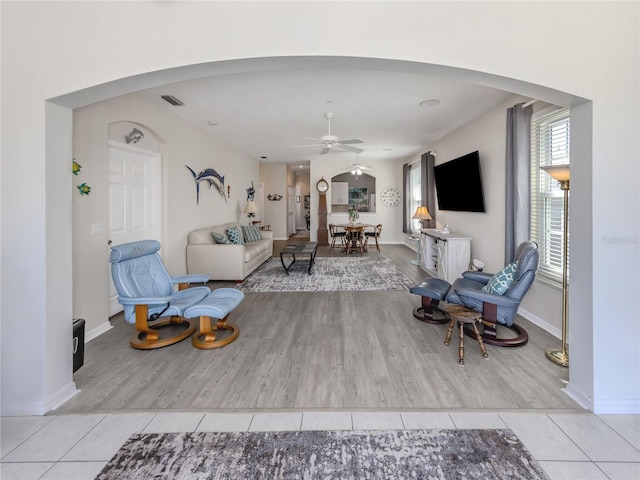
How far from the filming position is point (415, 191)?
28.3ft

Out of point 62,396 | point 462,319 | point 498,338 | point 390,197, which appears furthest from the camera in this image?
point 390,197

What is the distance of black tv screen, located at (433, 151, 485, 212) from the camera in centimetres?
469

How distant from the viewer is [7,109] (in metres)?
1.99

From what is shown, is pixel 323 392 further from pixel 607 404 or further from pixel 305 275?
pixel 305 275

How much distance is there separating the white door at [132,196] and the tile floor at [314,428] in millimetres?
2128

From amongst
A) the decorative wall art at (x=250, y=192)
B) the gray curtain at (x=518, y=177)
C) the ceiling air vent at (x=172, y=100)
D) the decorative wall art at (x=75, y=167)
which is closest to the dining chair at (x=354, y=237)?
the decorative wall art at (x=250, y=192)

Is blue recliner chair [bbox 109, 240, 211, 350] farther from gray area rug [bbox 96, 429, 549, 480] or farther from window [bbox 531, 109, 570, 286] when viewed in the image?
window [bbox 531, 109, 570, 286]

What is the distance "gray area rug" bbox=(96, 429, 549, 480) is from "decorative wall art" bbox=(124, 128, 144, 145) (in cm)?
344

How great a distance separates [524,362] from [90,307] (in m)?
4.21

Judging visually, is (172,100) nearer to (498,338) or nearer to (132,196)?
(132,196)

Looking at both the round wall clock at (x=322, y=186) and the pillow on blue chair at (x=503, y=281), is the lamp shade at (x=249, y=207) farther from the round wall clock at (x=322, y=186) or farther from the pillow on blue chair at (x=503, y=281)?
the pillow on blue chair at (x=503, y=281)

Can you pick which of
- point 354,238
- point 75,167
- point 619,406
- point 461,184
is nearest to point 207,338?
point 75,167

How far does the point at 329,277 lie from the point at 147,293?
3.23 m

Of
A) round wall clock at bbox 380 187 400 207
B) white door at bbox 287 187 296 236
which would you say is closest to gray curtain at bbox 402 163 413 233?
round wall clock at bbox 380 187 400 207
